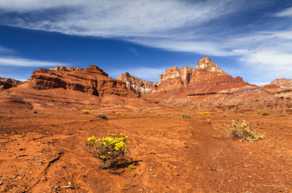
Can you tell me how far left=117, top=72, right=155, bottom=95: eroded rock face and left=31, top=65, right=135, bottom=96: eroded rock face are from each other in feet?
178

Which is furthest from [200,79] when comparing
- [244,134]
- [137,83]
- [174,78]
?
[244,134]

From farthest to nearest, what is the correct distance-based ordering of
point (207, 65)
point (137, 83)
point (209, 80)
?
point (137, 83) → point (207, 65) → point (209, 80)

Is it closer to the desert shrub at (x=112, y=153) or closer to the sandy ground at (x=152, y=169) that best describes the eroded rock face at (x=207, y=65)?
the sandy ground at (x=152, y=169)

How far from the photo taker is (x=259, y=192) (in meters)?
8.76

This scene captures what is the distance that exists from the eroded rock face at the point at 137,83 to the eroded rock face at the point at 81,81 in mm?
54163

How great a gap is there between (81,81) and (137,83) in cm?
7849

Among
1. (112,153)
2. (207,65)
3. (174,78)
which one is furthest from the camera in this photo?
(174,78)

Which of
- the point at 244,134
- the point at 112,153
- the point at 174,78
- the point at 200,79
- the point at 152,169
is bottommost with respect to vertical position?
the point at 152,169

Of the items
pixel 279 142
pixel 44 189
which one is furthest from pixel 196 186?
pixel 279 142

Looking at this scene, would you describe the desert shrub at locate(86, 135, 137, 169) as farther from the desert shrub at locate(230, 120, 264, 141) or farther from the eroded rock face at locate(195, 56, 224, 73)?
the eroded rock face at locate(195, 56, 224, 73)

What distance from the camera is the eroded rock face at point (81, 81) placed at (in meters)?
80.0

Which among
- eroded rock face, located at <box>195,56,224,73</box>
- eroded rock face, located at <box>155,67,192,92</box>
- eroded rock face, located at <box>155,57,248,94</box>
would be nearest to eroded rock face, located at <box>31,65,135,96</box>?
eroded rock face, located at <box>155,57,248,94</box>

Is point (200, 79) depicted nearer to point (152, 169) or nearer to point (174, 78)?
point (174, 78)

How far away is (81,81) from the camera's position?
92.6m
